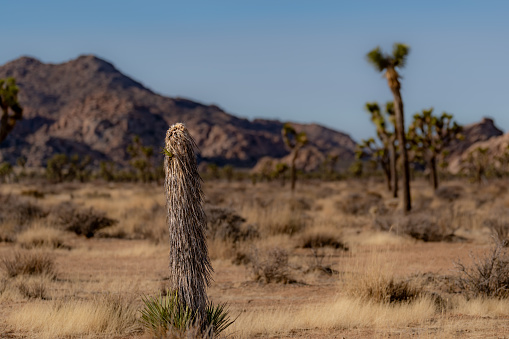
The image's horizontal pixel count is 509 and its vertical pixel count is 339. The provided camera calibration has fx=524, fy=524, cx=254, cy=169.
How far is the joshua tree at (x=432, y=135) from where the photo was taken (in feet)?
119

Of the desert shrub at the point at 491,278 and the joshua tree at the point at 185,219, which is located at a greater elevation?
the joshua tree at the point at 185,219

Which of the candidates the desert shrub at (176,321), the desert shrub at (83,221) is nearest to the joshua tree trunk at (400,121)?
the desert shrub at (83,221)

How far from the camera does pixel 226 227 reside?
45.5 ft

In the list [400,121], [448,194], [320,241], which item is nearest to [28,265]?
[320,241]

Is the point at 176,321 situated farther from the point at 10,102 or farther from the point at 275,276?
the point at 10,102

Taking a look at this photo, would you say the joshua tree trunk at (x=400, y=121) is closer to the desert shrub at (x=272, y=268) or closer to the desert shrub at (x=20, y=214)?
the desert shrub at (x=272, y=268)

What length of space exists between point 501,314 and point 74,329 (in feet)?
18.6

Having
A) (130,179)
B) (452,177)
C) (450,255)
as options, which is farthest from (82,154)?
(450,255)

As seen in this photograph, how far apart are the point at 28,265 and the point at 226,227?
17.7 feet

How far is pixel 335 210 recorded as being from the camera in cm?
2422

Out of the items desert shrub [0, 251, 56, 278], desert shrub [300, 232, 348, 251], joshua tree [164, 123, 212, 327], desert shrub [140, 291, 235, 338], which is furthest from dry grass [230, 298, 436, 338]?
desert shrub [300, 232, 348, 251]

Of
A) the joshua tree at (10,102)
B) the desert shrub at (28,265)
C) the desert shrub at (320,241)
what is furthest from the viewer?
the joshua tree at (10,102)

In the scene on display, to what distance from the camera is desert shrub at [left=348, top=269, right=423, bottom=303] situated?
7656 millimetres

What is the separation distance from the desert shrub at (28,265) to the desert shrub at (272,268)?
3.79m
